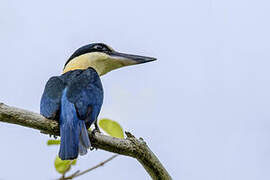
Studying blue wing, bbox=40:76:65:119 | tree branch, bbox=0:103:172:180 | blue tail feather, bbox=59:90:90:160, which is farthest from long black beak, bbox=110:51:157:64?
tree branch, bbox=0:103:172:180

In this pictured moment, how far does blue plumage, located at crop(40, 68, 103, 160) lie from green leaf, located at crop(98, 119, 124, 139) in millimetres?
150

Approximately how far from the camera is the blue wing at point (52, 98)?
2744 mm

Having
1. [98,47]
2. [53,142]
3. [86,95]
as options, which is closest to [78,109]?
[86,95]

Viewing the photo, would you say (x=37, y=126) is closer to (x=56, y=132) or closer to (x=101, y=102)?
(x=56, y=132)

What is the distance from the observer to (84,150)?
2.59 meters

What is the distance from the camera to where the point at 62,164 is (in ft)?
7.96

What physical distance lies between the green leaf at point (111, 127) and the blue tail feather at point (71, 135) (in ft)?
0.49

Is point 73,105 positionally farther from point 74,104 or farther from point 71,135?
point 71,135

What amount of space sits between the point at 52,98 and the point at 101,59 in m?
0.95

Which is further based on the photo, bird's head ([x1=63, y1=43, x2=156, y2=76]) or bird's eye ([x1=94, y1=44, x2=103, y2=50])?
bird's eye ([x1=94, y1=44, x2=103, y2=50])

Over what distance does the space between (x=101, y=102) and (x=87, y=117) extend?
10.6 inches

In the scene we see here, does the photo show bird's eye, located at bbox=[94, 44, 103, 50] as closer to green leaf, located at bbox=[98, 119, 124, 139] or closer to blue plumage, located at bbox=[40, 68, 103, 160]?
blue plumage, located at bbox=[40, 68, 103, 160]

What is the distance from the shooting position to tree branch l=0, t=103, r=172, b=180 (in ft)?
7.63

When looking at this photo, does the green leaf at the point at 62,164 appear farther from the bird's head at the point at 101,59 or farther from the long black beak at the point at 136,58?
the long black beak at the point at 136,58
